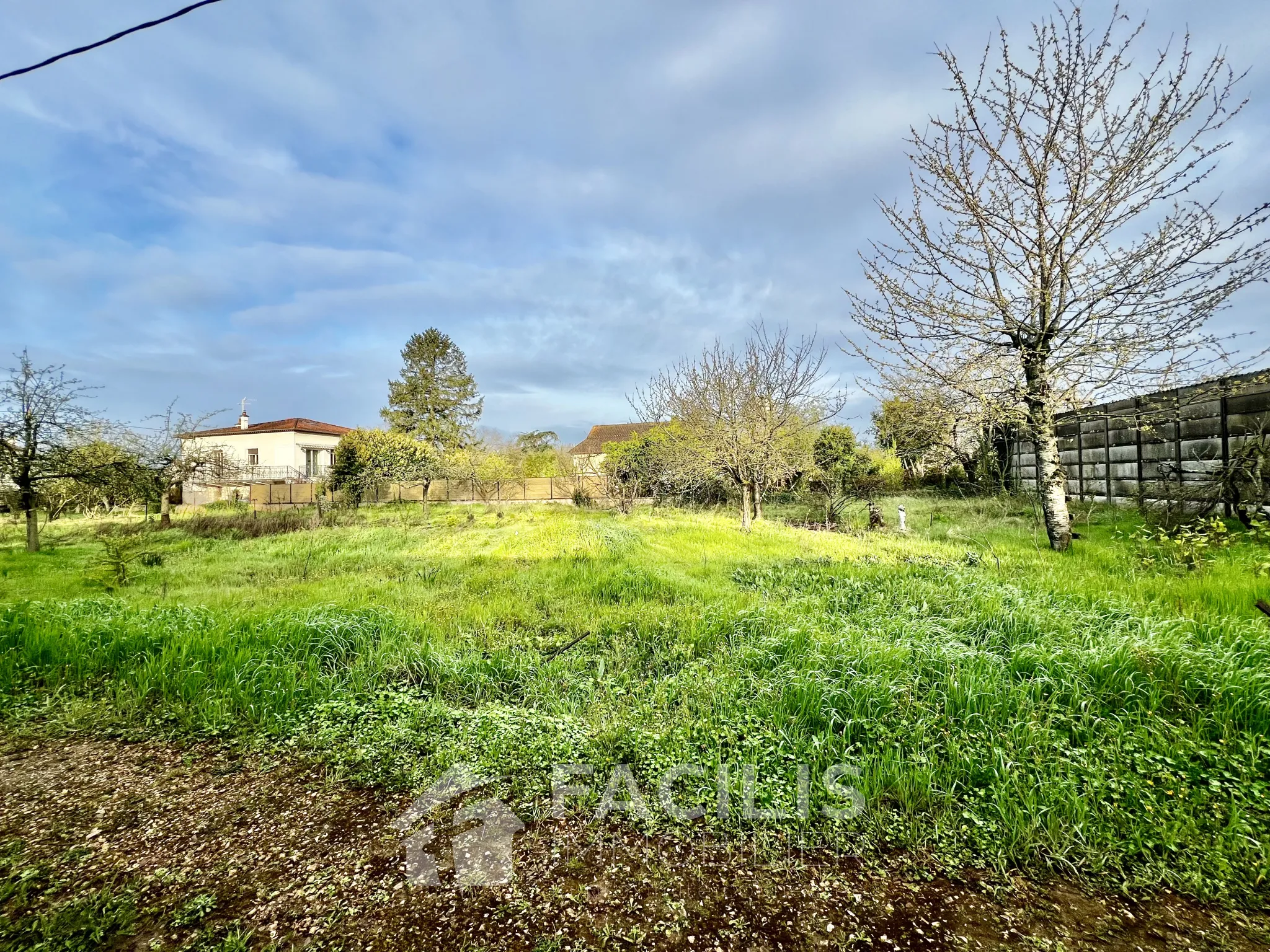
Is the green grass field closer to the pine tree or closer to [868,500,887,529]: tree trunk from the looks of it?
[868,500,887,529]: tree trunk

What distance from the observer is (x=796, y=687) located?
287 cm

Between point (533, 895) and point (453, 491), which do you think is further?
point (453, 491)

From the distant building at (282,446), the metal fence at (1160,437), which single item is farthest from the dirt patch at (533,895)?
the distant building at (282,446)

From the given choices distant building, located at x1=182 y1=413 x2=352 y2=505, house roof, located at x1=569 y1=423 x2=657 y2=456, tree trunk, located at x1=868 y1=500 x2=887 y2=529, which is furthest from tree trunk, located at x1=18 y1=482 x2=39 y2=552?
house roof, located at x1=569 y1=423 x2=657 y2=456

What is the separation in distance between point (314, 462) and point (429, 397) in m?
8.21

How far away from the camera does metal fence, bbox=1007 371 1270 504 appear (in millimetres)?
6766

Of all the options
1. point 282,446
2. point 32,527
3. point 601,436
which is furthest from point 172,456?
point 601,436

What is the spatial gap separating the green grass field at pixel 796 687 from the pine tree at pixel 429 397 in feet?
88.2

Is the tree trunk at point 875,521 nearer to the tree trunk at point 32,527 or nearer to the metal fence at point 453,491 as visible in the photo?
the metal fence at point 453,491

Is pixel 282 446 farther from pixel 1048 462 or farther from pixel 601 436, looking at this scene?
pixel 1048 462

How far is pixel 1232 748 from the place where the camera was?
7.75ft

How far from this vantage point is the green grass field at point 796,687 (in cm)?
204

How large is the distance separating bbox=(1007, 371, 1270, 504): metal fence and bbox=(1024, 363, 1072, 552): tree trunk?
5.09ft

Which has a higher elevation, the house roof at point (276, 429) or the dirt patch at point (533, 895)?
the house roof at point (276, 429)
